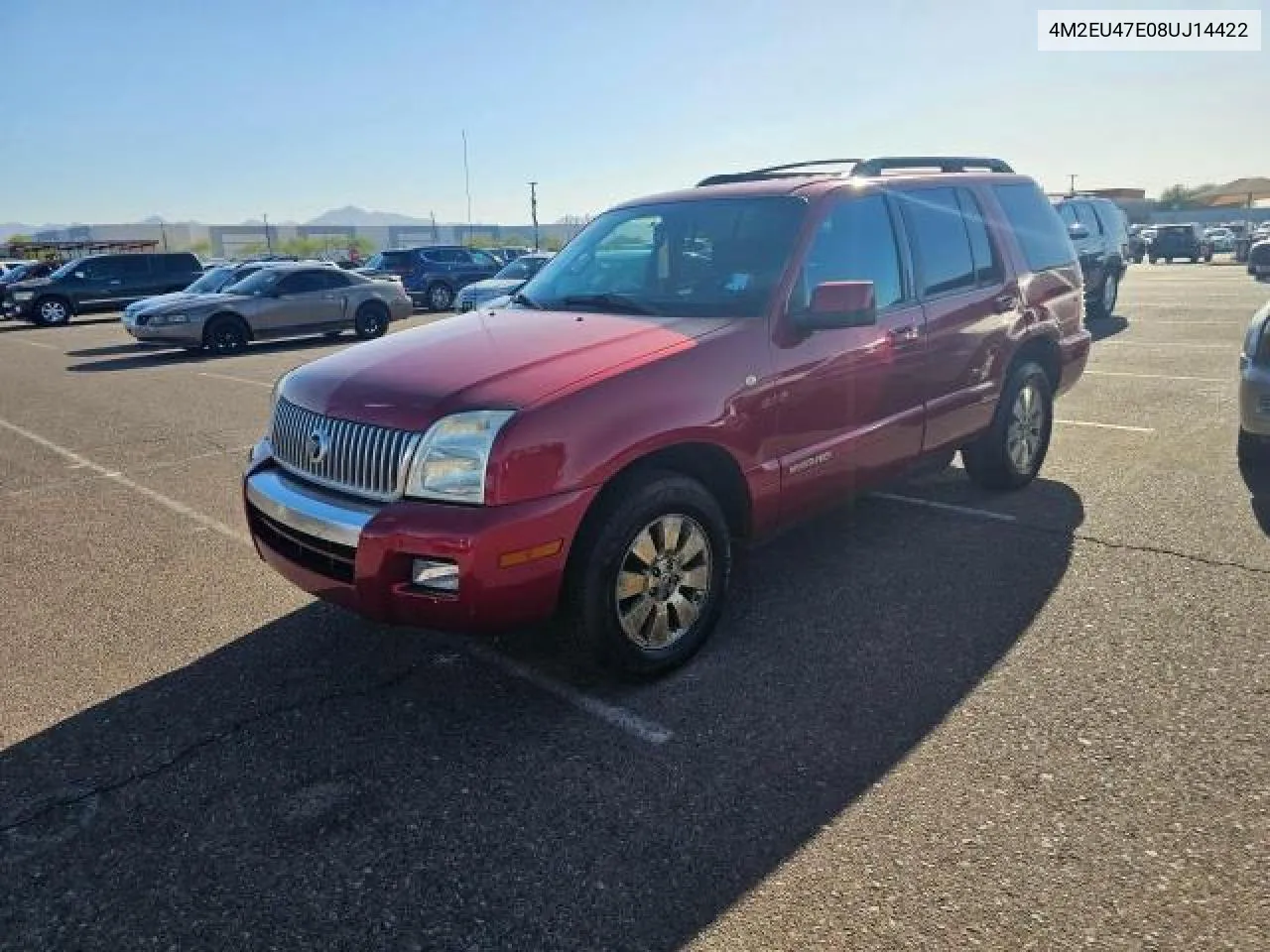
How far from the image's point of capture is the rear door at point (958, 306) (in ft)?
15.4

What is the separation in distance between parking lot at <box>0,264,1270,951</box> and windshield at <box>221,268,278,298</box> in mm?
11697

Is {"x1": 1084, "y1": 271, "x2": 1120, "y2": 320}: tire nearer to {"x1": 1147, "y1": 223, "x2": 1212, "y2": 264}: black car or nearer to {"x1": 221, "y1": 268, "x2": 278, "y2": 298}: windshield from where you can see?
{"x1": 221, "y1": 268, "x2": 278, "y2": 298}: windshield

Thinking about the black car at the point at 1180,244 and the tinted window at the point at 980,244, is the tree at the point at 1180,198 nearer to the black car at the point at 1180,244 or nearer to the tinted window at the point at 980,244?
the black car at the point at 1180,244

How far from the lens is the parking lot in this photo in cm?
233

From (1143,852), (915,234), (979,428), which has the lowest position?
(1143,852)

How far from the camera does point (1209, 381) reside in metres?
9.06

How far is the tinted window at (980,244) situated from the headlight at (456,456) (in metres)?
3.27

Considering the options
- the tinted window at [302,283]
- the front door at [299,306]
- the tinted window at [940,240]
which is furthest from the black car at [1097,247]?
the tinted window at [302,283]

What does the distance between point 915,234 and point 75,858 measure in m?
4.35

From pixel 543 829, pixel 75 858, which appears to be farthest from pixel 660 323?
pixel 75 858

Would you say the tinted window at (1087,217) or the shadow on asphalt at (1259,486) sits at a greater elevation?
the tinted window at (1087,217)

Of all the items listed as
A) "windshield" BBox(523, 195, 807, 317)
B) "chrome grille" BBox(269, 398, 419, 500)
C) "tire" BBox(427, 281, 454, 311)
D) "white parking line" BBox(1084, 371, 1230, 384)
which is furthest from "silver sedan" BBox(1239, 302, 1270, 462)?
"tire" BBox(427, 281, 454, 311)

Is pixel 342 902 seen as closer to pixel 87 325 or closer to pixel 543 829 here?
pixel 543 829

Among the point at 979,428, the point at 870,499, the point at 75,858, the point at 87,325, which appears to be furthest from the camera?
the point at 87,325
